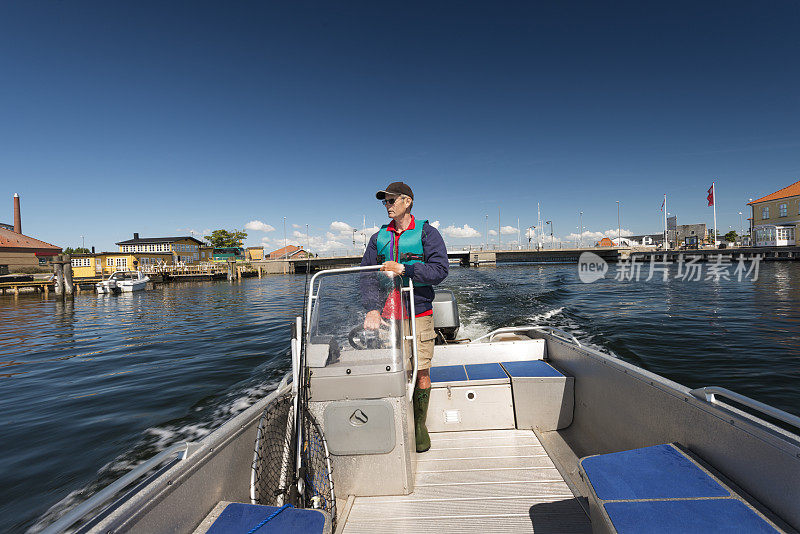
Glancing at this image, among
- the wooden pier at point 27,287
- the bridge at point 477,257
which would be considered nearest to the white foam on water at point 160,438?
the wooden pier at point 27,287

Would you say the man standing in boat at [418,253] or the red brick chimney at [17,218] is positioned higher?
the red brick chimney at [17,218]

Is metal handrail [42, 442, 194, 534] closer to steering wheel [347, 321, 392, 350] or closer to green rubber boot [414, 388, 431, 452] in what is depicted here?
steering wheel [347, 321, 392, 350]

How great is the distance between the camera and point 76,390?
20.7ft

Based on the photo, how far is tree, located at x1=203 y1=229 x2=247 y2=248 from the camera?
70312mm

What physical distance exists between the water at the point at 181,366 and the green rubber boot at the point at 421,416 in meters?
3.04

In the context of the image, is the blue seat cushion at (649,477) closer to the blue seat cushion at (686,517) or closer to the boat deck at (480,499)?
the blue seat cushion at (686,517)

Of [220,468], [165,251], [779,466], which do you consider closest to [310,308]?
[220,468]

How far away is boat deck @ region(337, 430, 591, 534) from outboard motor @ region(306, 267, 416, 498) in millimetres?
155

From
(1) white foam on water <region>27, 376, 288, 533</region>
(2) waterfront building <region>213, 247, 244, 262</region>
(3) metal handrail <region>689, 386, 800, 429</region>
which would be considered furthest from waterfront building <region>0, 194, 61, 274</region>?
(3) metal handrail <region>689, 386, 800, 429</region>

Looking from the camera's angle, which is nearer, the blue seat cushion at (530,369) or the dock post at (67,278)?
the blue seat cushion at (530,369)

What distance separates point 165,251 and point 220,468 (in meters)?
73.5

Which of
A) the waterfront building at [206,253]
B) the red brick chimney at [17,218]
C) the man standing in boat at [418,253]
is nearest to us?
the man standing in boat at [418,253]

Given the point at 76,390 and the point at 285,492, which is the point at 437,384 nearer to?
the point at 285,492

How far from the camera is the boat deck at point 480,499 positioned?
2.27 metres
